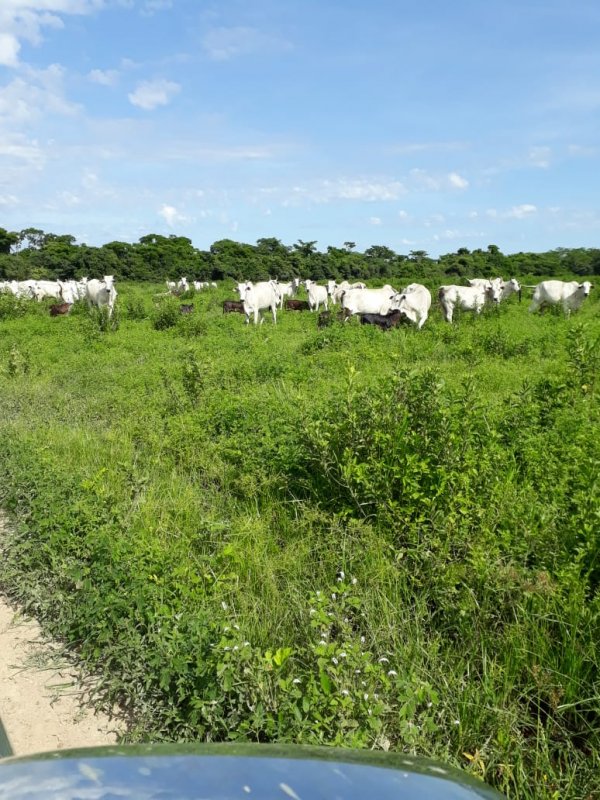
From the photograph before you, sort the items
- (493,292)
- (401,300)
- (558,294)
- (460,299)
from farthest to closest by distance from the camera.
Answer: (493,292), (558,294), (460,299), (401,300)

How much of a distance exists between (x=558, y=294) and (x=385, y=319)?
6.60m

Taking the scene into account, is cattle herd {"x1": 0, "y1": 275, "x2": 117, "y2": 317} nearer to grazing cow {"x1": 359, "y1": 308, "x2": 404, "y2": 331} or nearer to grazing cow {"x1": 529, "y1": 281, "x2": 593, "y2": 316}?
grazing cow {"x1": 359, "y1": 308, "x2": 404, "y2": 331}

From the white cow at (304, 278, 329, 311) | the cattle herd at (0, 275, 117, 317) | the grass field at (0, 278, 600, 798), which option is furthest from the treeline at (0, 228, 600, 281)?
the grass field at (0, 278, 600, 798)

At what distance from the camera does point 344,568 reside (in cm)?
390

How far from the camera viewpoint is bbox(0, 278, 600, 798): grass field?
2.86m

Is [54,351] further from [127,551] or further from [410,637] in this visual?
[410,637]

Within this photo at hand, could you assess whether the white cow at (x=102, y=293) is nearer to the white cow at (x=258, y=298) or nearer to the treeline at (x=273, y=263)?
the white cow at (x=258, y=298)

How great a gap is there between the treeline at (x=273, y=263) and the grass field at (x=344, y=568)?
34353 mm

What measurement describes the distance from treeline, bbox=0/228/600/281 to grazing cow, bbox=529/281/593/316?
18.0 meters

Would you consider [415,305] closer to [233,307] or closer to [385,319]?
[385,319]

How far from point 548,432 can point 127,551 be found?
3.37 m

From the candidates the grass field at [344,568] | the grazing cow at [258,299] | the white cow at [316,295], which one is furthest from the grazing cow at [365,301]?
the grass field at [344,568]

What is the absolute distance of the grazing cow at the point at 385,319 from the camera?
16.9 meters

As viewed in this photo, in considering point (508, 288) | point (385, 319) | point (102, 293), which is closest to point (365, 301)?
point (385, 319)
